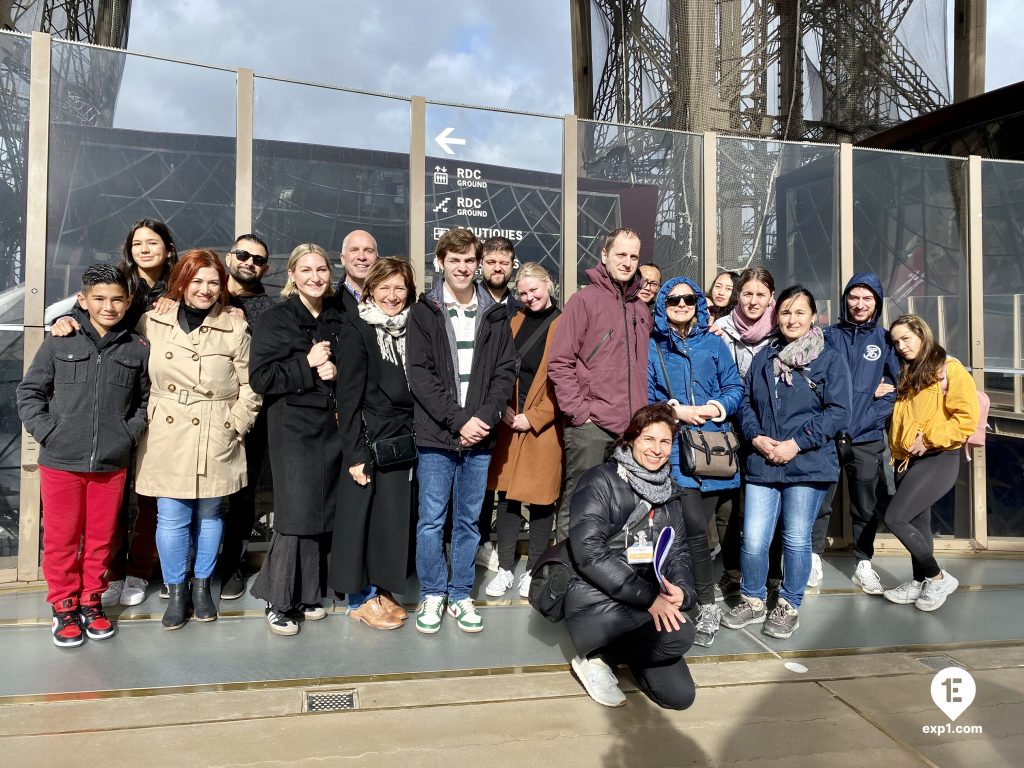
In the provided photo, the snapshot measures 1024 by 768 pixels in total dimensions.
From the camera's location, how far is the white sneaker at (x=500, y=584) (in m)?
3.85

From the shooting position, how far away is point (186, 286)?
321cm

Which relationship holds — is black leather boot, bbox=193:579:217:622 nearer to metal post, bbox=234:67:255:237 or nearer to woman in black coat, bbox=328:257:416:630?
woman in black coat, bbox=328:257:416:630

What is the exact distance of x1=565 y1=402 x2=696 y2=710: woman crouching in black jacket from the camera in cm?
271

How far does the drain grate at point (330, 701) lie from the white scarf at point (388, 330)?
142 cm

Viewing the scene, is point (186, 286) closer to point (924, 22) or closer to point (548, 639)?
point (548, 639)

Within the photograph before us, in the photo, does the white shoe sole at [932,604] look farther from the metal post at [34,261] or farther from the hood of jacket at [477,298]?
the metal post at [34,261]

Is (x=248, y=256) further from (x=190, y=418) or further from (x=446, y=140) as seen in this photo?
(x=446, y=140)

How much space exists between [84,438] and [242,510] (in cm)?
84

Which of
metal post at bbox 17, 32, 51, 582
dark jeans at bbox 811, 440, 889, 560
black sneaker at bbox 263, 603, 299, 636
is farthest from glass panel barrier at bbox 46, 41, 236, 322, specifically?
dark jeans at bbox 811, 440, 889, 560

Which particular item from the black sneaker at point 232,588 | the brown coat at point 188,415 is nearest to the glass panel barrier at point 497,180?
the brown coat at point 188,415

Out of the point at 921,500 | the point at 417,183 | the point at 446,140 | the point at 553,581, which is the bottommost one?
the point at 553,581

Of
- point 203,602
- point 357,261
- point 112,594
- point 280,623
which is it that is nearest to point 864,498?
point 357,261

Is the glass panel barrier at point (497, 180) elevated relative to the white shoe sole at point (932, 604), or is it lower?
elevated

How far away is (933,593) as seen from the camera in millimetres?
3873
